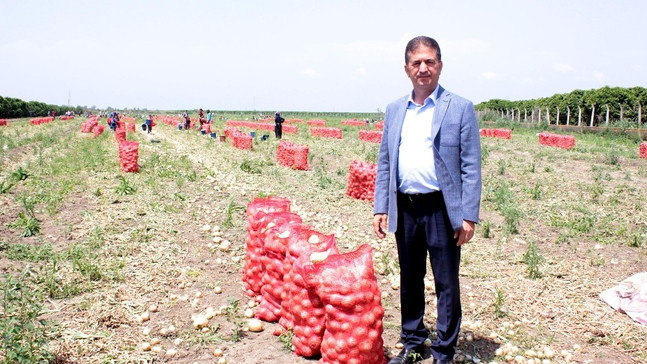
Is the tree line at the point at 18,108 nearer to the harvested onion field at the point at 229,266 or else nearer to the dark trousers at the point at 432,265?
the harvested onion field at the point at 229,266

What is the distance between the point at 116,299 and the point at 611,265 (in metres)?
5.30

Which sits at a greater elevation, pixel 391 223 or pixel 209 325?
pixel 391 223

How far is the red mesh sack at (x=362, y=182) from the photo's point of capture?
8805mm

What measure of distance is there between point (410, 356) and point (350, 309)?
708 mm

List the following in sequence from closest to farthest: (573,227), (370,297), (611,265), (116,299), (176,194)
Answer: (370,297) < (116,299) < (611,265) < (573,227) < (176,194)

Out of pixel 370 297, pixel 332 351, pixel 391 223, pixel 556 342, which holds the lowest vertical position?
pixel 556 342

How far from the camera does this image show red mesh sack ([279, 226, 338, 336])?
334 centimetres

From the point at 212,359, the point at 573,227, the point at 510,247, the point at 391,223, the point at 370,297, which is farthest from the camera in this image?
the point at 573,227

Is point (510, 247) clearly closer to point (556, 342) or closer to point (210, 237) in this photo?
point (556, 342)

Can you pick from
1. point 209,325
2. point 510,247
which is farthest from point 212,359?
point 510,247

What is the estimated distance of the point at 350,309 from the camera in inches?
117

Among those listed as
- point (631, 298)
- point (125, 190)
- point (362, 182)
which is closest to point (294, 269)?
point (631, 298)

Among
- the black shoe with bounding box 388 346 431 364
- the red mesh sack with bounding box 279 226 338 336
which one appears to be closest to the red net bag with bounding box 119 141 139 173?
the red mesh sack with bounding box 279 226 338 336

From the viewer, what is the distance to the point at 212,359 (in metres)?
3.46
